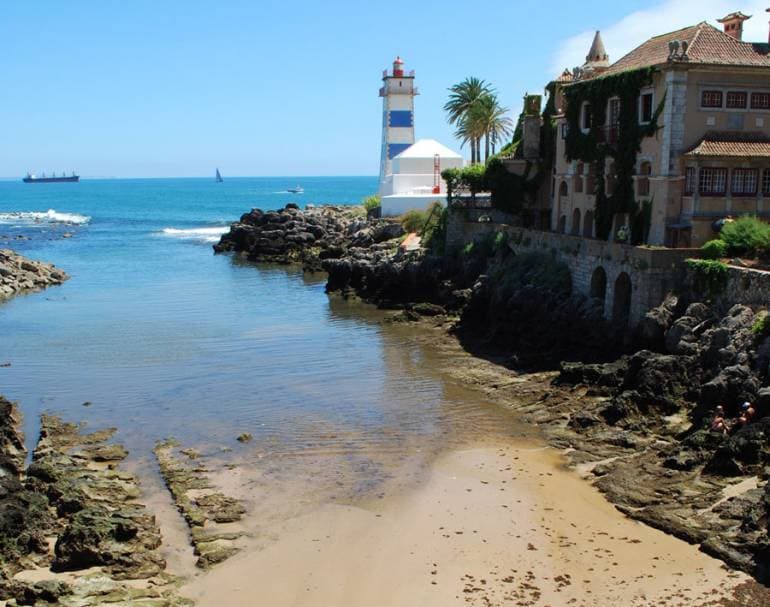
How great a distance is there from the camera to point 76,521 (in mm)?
17656

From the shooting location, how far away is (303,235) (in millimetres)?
69562

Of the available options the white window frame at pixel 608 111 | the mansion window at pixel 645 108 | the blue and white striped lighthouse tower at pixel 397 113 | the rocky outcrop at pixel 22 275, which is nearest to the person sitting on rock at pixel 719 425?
the mansion window at pixel 645 108

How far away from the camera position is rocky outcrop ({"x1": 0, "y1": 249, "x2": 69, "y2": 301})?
52588 mm

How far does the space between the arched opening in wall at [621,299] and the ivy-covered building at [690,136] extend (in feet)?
8.94

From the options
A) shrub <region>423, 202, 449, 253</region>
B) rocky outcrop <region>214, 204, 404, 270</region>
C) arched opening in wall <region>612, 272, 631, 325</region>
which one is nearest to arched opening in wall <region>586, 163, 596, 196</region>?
arched opening in wall <region>612, 272, 631, 325</region>

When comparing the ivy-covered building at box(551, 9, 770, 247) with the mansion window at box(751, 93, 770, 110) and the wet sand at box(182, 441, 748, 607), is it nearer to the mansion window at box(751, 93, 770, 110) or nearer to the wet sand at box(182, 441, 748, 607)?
the mansion window at box(751, 93, 770, 110)

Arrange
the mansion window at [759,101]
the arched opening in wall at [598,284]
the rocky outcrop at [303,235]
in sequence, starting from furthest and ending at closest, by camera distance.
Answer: the rocky outcrop at [303,235]
the arched opening in wall at [598,284]
the mansion window at [759,101]

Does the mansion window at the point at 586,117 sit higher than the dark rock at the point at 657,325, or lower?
higher

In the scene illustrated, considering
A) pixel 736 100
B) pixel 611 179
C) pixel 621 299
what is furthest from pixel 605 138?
pixel 621 299

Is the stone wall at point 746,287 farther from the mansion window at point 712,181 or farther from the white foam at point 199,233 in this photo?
the white foam at point 199,233

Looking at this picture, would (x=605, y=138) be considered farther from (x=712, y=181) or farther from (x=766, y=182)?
(x=766, y=182)

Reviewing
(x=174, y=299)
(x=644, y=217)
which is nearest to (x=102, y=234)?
(x=174, y=299)

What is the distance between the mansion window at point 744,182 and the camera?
33.0 m

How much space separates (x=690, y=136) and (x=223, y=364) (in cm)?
1971
